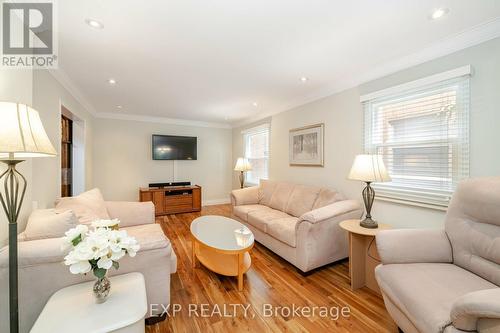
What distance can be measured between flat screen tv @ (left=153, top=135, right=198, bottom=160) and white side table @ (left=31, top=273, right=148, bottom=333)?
4.11 metres

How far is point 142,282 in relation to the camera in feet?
4.50

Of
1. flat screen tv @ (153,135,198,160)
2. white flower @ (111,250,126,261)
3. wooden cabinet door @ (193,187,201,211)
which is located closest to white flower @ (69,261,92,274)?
white flower @ (111,250,126,261)

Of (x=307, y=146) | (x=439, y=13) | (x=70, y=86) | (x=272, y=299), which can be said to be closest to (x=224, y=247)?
(x=272, y=299)

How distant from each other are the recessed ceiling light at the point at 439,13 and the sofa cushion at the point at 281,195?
250 centimetres

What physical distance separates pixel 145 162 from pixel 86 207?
125 inches

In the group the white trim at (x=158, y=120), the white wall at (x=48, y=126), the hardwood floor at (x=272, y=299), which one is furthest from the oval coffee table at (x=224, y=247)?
the white trim at (x=158, y=120)

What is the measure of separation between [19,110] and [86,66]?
5.88 ft

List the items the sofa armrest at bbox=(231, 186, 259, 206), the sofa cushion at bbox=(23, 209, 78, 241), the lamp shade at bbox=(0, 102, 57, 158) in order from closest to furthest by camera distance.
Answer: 1. the lamp shade at bbox=(0, 102, 57, 158)
2. the sofa cushion at bbox=(23, 209, 78, 241)
3. the sofa armrest at bbox=(231, 186, 259, 206)

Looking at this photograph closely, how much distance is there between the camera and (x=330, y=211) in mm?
2338

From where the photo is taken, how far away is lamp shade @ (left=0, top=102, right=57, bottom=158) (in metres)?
0.99

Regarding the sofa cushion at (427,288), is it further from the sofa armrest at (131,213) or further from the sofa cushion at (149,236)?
the sofa armrest at (131,213)

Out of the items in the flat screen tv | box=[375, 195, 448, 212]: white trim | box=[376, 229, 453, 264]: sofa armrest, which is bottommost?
box=[376, 229, 453, 264]: sofa armrest

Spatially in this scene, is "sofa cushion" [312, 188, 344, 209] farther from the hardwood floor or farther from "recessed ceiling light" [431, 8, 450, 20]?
"recessed ceiling light" [431, 8, 450, 20]

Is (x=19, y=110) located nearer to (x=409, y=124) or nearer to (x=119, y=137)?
(x=409, y=124)
